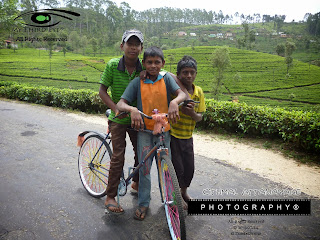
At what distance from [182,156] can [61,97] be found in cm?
909

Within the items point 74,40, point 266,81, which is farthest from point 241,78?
point 74,40

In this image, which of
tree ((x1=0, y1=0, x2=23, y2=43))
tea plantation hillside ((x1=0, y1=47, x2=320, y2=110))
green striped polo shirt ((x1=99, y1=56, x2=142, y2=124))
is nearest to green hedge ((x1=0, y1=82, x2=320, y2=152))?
green striped polo shirt ((x1=99, y1=56, x2=142, y2=124))

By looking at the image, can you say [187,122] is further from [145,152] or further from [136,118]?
[136,118]

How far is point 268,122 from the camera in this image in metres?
5.83

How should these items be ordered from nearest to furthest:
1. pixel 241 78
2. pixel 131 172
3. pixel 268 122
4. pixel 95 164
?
pixel 131 172 → pixel 95 164 → pixel 268 122 → pixel 241 78

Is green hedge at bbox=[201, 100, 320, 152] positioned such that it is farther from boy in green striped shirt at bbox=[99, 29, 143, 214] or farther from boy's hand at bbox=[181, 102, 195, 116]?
boy in green striped shirt at bbox=[99, 29, 143, 214]

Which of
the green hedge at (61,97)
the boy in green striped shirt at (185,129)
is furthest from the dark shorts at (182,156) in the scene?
the green hedge at (61,97)

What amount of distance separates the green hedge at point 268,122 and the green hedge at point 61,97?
4.53 m

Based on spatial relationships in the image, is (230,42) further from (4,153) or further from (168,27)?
(4,153)

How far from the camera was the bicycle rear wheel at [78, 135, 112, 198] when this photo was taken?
300 cm

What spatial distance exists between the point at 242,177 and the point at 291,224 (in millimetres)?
1301

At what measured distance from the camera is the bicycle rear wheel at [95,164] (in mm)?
3000

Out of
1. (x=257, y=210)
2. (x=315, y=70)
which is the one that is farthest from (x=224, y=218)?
(x=315, y=70)

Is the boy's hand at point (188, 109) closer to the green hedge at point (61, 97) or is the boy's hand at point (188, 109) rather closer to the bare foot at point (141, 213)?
the bare foot at point (141, 213)
